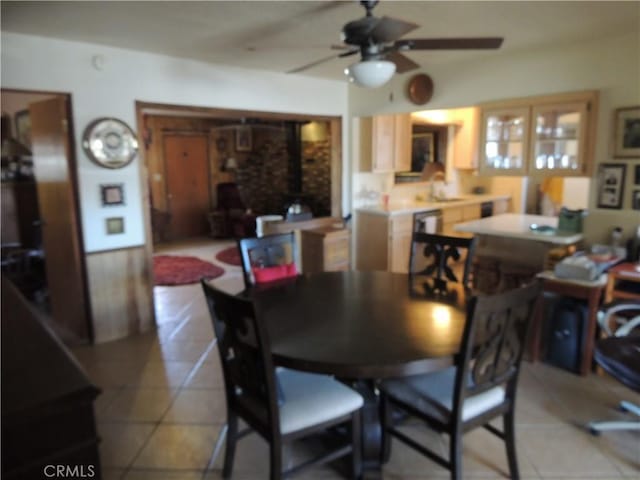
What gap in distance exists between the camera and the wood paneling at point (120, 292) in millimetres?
3564

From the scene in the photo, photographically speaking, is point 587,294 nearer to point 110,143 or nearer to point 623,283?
point 623,283

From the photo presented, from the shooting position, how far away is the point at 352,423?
6.32ft

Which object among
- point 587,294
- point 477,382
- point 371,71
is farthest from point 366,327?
point 587,294

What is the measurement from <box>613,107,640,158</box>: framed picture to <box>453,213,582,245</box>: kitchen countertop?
0.69 metres

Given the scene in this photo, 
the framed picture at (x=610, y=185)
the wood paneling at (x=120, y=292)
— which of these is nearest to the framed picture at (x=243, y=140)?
the wood paneling at (x=120, y=292)

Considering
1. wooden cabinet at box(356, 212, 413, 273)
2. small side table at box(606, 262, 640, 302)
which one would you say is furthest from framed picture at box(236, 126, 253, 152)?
small side table at box(606, 262, 640, 302)

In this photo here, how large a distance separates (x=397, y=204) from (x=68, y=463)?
5084mm

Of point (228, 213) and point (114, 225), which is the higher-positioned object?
point (114, 225)

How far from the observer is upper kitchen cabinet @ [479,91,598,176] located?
3.42m

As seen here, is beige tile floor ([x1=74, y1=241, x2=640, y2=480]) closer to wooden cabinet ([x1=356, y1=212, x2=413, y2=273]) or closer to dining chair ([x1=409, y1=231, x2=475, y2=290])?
dining chair ([x1=409, y1=231, x2=475, y2=290])

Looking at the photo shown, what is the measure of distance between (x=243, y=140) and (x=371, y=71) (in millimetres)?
6824

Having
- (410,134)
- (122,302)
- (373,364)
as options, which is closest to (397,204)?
(410,134)

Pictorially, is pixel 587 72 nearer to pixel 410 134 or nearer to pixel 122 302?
pixel 410 134

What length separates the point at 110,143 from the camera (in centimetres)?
348
